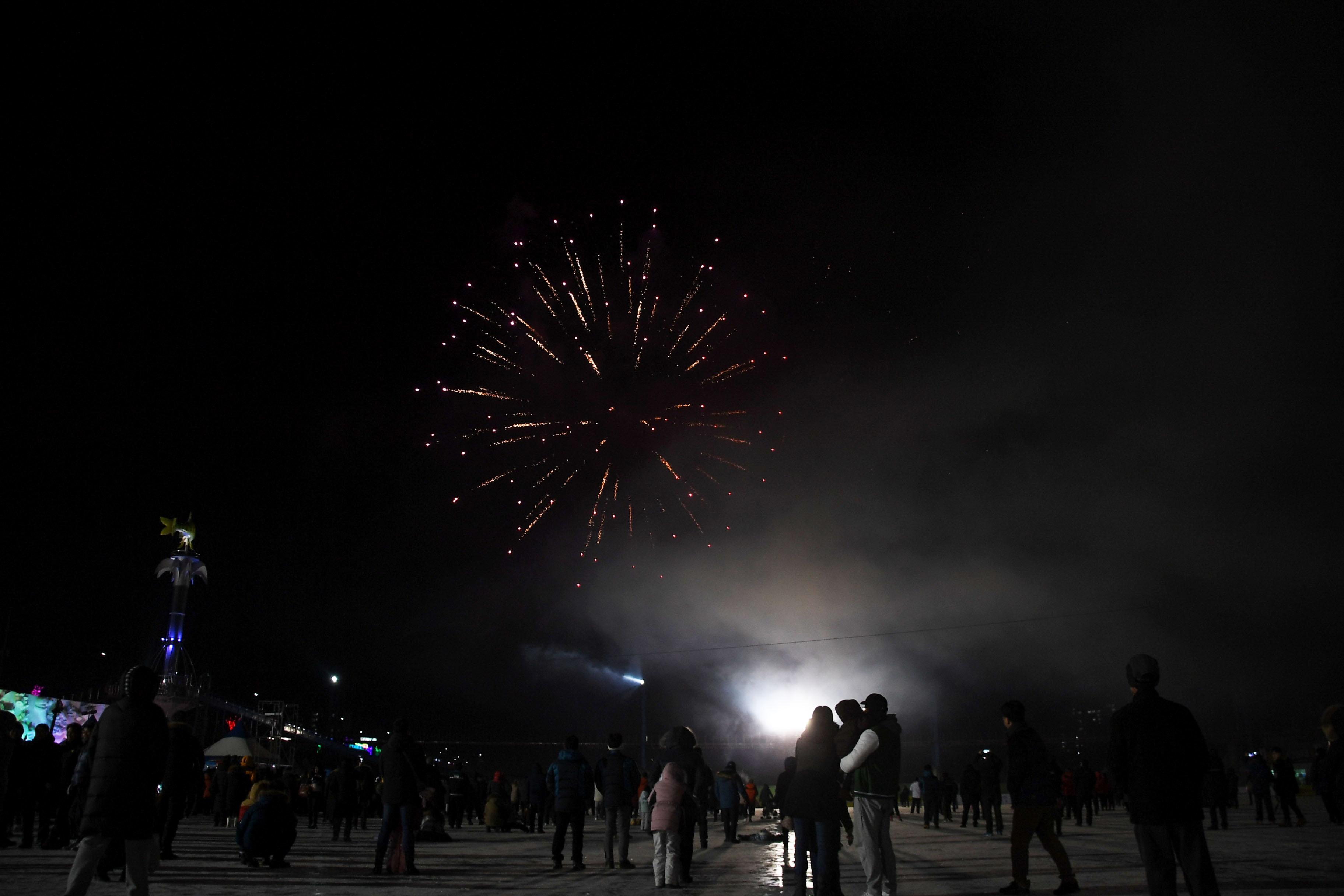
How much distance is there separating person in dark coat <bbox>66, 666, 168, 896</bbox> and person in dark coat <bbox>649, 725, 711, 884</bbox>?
4602 mm

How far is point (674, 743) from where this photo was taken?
9445 mm

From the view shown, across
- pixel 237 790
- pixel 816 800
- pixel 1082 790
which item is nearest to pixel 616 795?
pixel 816 800

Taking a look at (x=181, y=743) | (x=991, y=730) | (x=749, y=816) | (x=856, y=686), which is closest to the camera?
(x=181, y=743)

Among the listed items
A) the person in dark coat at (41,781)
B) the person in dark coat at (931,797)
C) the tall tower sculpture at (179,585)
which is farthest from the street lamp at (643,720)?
the person in dark coat at (41,781)

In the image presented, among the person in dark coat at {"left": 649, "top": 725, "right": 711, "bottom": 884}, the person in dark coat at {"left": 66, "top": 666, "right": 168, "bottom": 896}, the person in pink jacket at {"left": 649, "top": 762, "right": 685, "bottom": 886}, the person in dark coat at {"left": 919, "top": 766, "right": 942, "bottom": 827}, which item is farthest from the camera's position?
the person in dark coat at {"left": 919, "top": 766, "right": 942, "bottom": 827}

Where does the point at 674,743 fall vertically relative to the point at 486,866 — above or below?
above

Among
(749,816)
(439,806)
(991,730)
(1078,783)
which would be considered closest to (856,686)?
(991,730)

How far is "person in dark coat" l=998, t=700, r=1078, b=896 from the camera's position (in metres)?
7.52

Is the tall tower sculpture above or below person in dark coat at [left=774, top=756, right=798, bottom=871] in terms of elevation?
above

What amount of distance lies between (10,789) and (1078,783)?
65.6ft

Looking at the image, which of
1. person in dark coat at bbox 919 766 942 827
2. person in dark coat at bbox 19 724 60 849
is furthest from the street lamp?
person in dark coat at bbox 19 724 60 849

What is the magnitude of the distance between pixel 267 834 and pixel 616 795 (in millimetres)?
3863

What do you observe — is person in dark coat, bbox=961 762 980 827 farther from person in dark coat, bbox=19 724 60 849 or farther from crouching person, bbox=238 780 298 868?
person in dark coat, bbox=19 724 60 849

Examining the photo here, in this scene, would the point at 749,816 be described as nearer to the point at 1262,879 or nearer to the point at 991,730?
the point at 1262,879
